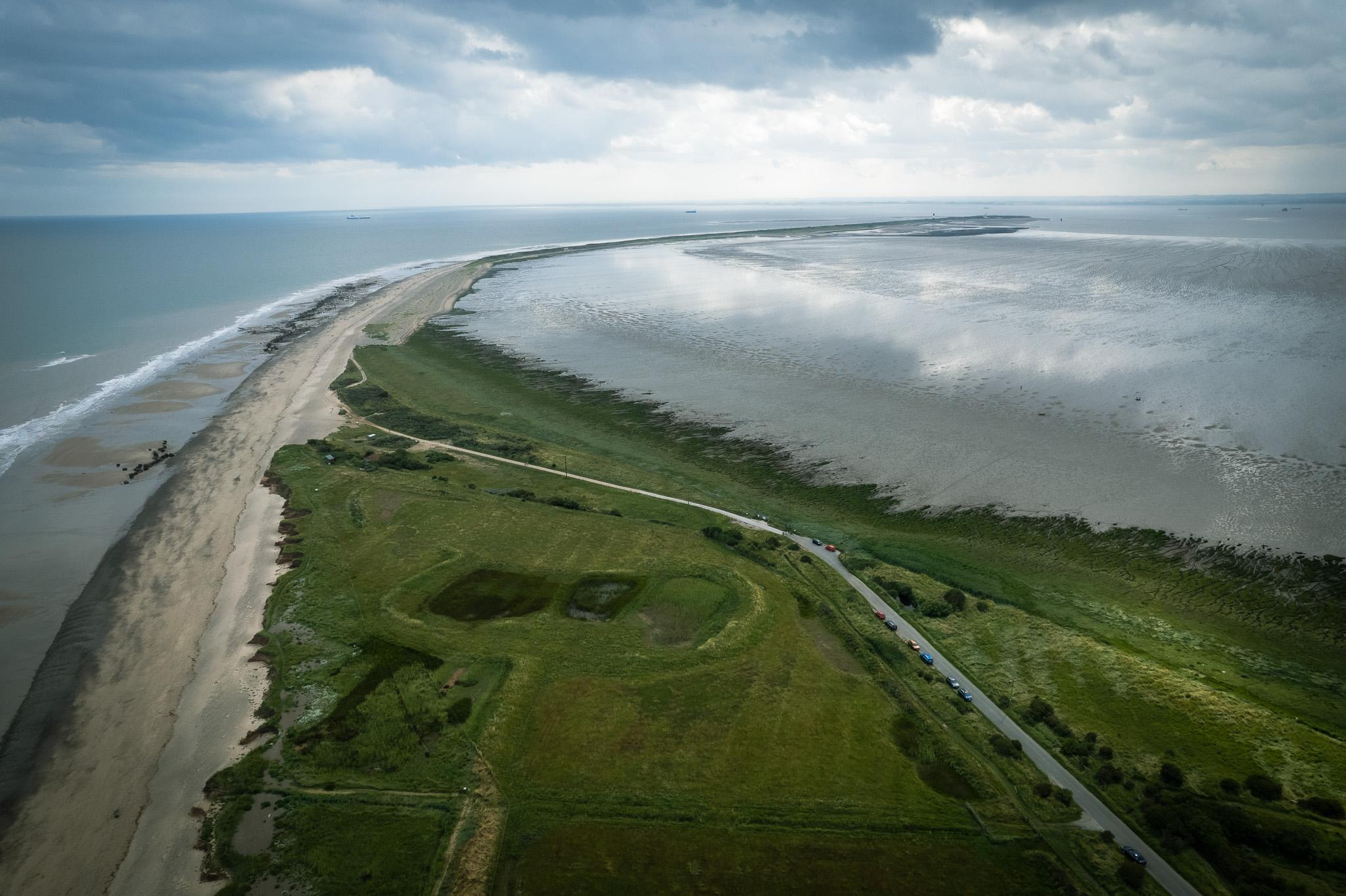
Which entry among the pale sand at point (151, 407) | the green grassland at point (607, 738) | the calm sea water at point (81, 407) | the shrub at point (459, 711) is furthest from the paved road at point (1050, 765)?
the pale sand at point (151, 407)

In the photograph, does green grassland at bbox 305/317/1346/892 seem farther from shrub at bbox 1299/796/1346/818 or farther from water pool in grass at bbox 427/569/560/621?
water pool in grass at bbox 427/569/560/621

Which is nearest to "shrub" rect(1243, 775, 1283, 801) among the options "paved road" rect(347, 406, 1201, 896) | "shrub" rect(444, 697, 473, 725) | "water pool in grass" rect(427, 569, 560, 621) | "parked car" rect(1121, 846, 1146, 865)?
"paved road" rect(347, 406, 1201, 896)

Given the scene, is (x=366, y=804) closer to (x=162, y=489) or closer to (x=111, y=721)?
(x=111, y=721)

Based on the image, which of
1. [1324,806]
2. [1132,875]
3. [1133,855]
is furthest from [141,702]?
[1324,806]

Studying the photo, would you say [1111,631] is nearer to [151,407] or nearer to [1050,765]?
[1050,765]

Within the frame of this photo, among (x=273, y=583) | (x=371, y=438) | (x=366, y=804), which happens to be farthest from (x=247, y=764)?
(x=371, y=438)
